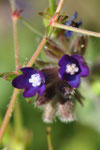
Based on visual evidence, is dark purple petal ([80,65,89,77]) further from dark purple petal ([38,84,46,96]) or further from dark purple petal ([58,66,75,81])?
Result: dark purple petal ([38,84,46,96])

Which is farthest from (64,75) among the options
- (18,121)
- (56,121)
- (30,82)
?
(56,121)

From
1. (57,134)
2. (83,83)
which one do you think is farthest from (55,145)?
(83,83)

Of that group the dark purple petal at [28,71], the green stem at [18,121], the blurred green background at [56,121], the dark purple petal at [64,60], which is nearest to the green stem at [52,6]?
the dark purple petal at [64,60]

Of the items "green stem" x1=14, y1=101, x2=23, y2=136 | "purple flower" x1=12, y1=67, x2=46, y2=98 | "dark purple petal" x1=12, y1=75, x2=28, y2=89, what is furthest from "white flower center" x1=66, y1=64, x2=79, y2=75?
"green stem" x1=14, y1=101, x2=23, y2=136

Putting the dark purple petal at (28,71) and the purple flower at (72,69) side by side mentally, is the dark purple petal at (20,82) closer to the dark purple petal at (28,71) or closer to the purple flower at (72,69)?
the dark purple petal at (28,71)

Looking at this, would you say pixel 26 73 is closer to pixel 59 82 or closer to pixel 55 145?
→ pixel 59 82
